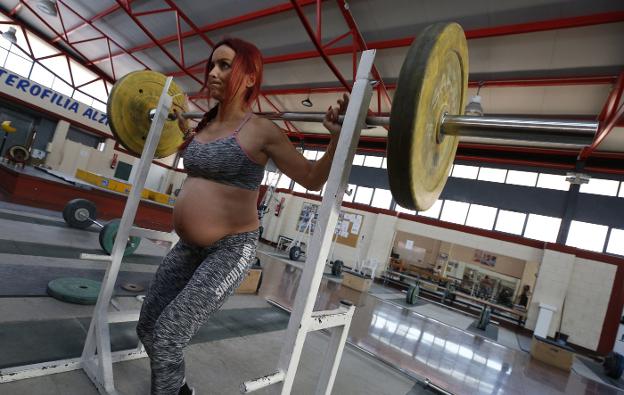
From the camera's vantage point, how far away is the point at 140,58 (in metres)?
10.0

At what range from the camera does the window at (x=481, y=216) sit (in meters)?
8.37

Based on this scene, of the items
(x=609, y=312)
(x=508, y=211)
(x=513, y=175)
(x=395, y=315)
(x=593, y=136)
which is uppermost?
(x=513, y=175)

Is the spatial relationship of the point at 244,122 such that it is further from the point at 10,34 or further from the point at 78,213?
the point at 10,34

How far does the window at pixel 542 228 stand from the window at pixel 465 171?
1662 millimetres

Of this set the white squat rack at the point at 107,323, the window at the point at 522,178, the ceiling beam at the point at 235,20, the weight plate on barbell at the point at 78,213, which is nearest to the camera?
the white squat rack at the point at 107,323

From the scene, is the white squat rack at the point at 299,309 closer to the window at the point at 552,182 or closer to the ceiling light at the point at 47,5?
the ceiling light at the point at 47,5

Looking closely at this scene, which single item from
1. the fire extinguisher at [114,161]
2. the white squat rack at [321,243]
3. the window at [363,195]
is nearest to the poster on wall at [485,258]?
the window at [363,195]

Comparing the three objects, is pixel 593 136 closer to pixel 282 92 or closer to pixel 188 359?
pixel 188 359

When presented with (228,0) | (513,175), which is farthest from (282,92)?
(513,175)

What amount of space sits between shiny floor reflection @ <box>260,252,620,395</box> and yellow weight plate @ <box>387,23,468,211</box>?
2.05m

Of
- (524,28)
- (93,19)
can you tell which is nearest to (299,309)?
(524,28)

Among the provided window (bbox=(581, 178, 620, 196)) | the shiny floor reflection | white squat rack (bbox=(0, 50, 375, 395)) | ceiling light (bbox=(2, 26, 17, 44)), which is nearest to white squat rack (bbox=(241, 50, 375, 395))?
white squat rack (bbox=(0, 50, 375, 395))

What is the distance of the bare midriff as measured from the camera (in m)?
0.89

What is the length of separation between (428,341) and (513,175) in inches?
246
